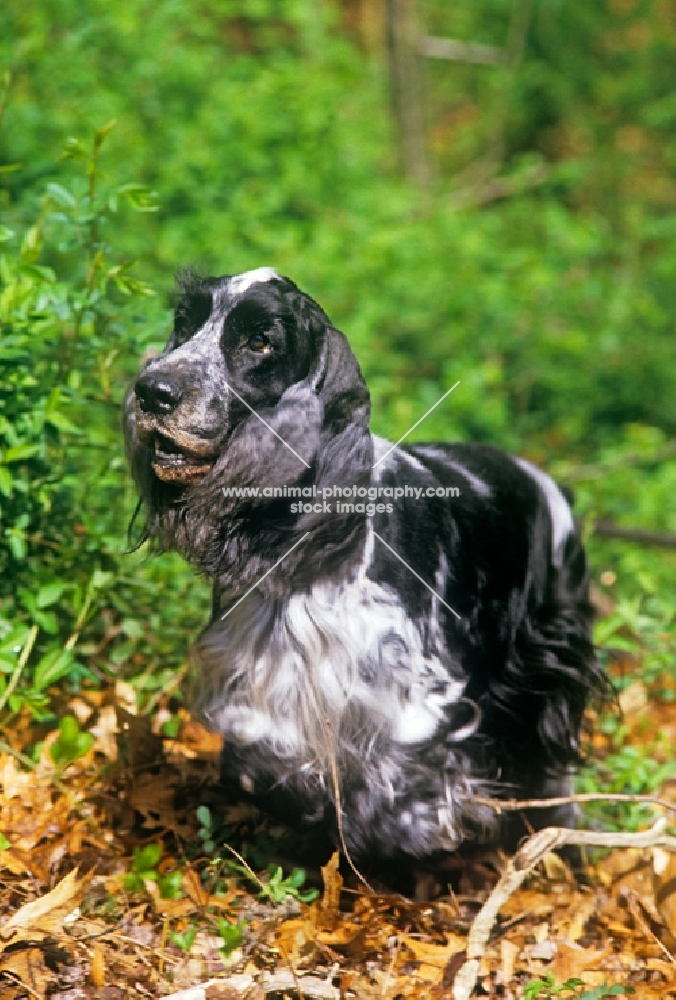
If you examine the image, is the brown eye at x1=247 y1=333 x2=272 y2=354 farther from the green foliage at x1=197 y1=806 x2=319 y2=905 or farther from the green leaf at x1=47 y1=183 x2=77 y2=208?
the green foliage at x1=197 y1=806 x2=319 y2=905

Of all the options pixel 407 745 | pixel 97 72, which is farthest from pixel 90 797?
pixel 97 72

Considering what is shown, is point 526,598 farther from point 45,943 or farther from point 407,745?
point 45,943

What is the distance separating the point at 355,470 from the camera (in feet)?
8.62

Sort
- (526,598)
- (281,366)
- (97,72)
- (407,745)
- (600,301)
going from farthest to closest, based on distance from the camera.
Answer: (600,301) < (97,72) < (526,598) < (407,745) < (281,366)

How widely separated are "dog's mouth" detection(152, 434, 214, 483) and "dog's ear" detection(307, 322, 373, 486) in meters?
0.28

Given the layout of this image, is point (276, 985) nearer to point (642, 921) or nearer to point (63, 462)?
point (642, 921)

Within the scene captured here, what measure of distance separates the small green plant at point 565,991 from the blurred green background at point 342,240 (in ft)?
5.01

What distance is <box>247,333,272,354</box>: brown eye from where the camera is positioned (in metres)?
2.56

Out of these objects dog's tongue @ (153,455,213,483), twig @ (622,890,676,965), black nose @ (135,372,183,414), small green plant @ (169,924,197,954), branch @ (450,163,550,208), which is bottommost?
twig @ (622,890,676,965)

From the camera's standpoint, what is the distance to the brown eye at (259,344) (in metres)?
2.56

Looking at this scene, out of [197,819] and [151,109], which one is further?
[151,109]

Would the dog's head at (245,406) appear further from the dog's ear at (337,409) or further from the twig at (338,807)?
the twig at (338,807)

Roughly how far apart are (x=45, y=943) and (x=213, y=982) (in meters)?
0.44

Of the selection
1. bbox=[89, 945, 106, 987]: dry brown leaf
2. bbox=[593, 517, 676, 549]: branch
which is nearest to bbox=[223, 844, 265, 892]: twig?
bbox=[89, 945, 106, 987]: dry brown leaf
